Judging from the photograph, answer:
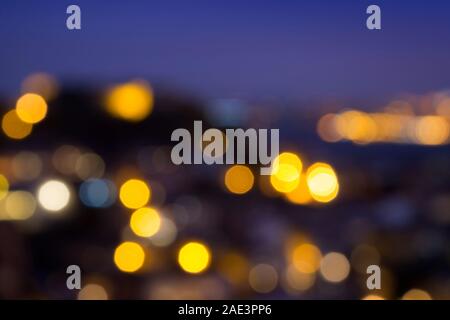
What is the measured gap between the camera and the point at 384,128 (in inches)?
316

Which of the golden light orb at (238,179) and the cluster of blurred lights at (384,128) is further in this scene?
the golden light orb at (238,179)

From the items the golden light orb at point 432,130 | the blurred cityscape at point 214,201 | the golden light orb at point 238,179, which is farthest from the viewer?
the golden light orb at point 238,179

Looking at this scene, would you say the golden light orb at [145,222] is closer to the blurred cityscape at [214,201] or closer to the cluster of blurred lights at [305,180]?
the blurred cityscape at [214,201]

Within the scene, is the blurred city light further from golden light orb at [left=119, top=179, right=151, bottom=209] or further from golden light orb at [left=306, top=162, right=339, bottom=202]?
golden light orb at [left=306, top=162, right=339, bottom=202]

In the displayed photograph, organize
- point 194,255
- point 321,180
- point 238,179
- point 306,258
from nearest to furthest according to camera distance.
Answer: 1. point 321,180
2. point 238,179
3. point 194,255
4. point 306,258

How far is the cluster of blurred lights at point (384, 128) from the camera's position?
7359 mm

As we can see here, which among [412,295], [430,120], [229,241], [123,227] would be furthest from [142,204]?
[430,120]

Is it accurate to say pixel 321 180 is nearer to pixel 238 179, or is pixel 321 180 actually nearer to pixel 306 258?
pixel 238 179

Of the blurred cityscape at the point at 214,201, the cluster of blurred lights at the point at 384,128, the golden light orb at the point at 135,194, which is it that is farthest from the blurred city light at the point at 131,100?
the cluster of blurred lights at the point at 384,128

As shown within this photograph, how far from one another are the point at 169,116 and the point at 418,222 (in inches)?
103

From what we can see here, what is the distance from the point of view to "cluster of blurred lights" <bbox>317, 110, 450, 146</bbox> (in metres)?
7.36

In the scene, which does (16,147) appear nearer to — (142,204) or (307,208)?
(142,204)

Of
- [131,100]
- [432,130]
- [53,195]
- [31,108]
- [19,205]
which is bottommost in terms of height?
[19,205]

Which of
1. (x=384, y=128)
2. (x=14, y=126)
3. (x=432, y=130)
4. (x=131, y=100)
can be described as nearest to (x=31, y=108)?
(x=14, y=126)
